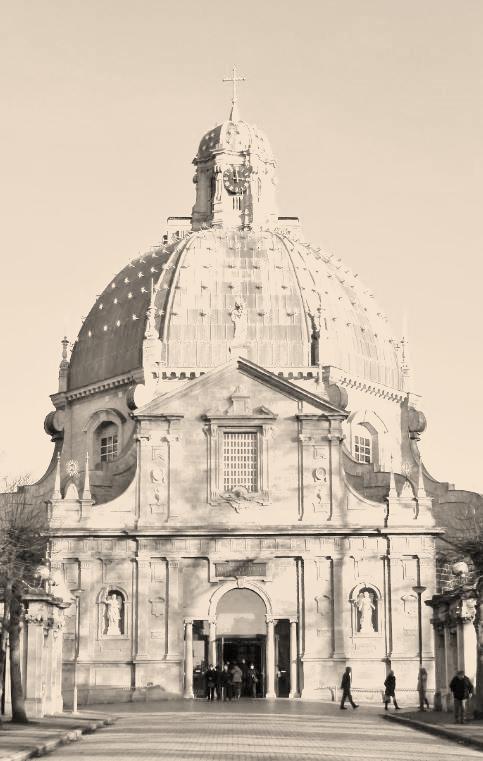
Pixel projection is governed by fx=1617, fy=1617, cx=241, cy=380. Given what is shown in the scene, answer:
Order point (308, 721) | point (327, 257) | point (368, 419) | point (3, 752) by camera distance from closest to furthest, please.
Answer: point (3, 752) < point (308, 721) < point (368, 419) < point (327, 257)

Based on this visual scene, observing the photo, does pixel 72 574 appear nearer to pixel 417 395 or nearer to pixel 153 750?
pixel 417 395

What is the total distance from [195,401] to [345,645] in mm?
14214

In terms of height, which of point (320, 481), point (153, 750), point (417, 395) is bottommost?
point (153, 750)

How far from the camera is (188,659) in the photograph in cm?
7844

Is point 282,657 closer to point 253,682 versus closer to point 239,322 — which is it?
point 253,682

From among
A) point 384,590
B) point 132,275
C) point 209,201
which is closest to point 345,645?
point 384,590

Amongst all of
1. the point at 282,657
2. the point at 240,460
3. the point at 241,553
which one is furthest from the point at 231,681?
the point at 240,460

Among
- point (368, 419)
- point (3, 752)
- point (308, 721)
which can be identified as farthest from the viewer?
point (368, 419)

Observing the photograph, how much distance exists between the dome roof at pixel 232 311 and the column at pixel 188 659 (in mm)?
18502

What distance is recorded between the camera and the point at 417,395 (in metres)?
101

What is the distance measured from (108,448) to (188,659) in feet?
66.1

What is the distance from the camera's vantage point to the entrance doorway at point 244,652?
7938 centimetres

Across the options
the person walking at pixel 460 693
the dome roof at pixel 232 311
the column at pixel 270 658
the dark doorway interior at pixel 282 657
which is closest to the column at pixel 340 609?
the dark doorway interior at pixel 282 657

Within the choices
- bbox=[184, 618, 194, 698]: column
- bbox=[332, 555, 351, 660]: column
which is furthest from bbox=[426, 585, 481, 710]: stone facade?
bbox=[184, 618, 194, 698]: column
